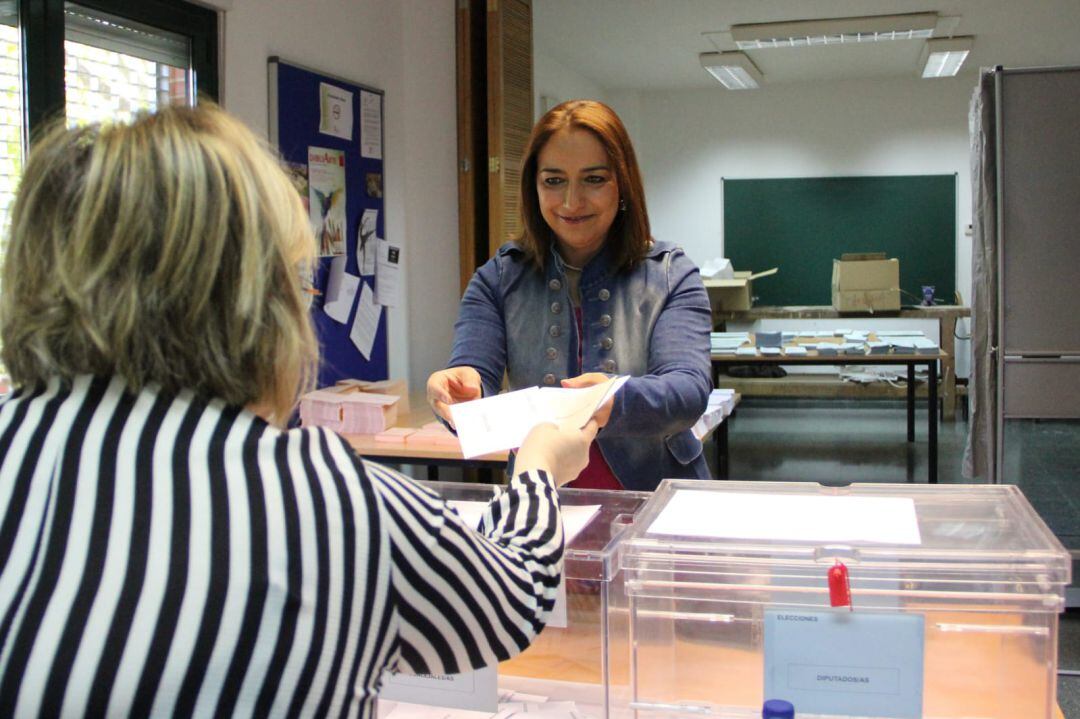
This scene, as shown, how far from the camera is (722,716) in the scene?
1.14 meters

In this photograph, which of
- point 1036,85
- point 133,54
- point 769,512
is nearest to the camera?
point 769,512

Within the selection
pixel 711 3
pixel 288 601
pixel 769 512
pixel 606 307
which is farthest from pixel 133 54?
pixel 711 3

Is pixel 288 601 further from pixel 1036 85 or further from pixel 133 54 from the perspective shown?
pixel 1036 85

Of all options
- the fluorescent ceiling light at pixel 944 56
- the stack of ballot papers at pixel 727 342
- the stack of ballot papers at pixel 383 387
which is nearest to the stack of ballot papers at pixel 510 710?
the stack of ballot papers at pixel 383 387

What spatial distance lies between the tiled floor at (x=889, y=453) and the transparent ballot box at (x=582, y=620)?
2.41 metres

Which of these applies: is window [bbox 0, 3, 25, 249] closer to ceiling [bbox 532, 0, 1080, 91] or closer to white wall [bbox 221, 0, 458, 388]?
white wall [bbox 221, 0, 458, 388]

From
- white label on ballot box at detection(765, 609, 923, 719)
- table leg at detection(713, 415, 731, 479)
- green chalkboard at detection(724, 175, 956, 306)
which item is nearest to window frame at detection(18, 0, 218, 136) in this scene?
white label on ballot box at detection(765, 609, 923, 719)

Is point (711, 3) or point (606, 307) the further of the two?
point (711, 3)

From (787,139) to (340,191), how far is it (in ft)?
23.4

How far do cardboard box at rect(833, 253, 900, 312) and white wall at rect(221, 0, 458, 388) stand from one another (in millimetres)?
3560

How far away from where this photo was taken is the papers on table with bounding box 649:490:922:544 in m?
1.16

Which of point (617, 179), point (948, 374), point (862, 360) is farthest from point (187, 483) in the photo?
point (948, 374)

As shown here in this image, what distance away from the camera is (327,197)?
12.8ft

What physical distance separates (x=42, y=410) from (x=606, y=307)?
1165mm
